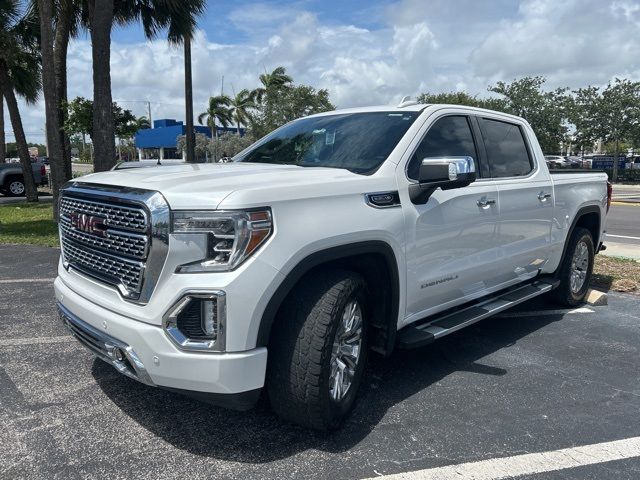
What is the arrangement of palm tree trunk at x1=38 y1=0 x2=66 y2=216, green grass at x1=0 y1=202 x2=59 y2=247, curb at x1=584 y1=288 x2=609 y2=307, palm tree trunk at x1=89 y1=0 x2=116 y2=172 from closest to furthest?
curb at x1=584 y1=288 x2=609 y2=307
green grass at x1=0 y1=202 x2=59 y2=247
palm tree trunk at x1=89 y1=0 x2=116 y2=172
palm tree trunk at x1=38 y1=0 x2=66 y2=216

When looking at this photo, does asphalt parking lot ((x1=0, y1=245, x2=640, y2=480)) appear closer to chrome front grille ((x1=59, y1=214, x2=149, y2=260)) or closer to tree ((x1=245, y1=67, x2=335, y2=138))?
chrome front grille ((x1=59, y1=214, x2=149, y2=260))

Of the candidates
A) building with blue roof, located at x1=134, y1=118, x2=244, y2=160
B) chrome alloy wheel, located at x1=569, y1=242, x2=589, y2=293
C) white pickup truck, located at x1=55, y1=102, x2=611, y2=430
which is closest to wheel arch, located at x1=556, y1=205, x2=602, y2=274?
chrome alloy wheel, located at x1=569, y1=242, x2=589, y2=293

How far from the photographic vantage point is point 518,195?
4785mm

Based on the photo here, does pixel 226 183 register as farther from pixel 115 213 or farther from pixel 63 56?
pixel 63 56

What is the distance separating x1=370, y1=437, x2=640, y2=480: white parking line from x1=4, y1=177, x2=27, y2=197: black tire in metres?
22.0

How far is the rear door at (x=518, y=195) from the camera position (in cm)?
466

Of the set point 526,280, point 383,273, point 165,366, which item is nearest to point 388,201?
point 383,273

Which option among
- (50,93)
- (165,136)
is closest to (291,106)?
(50,93)

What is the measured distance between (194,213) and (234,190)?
224mm

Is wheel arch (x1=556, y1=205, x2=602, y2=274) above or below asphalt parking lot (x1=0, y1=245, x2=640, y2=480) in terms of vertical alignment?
above

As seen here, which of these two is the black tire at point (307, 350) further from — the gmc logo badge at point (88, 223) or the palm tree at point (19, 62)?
the palm tree at point (19, 62)

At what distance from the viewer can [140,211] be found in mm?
2816

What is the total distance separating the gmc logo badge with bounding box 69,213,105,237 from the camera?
3.11 m

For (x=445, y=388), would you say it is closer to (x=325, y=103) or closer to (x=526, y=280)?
(x=526, y=280)
